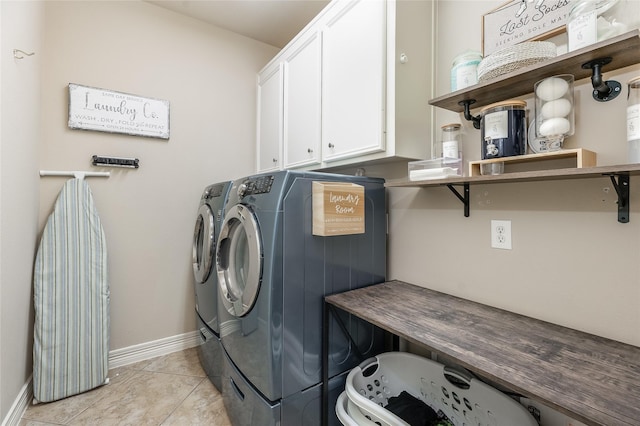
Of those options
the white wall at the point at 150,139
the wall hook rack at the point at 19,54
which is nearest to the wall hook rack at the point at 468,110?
the white wall at the point at 150,139

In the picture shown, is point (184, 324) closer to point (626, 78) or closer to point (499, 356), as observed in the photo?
point (499, 356)

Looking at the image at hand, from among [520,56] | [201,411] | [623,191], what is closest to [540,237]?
[623,191]

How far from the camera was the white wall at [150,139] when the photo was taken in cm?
199

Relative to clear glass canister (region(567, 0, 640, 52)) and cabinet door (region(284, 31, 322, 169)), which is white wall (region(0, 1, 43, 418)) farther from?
clear glass canister (region(567, 0, 640, 52))

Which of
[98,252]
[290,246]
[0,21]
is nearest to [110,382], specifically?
[98,252]

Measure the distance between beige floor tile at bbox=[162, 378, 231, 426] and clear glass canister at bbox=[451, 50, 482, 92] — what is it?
2.13 meters

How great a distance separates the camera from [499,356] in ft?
2.82

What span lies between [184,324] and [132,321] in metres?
0.39

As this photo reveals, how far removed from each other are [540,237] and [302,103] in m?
1.61

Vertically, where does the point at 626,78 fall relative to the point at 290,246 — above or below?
above

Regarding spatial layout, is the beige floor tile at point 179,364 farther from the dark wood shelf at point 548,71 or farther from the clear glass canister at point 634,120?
the clear glass canister at point 634,120

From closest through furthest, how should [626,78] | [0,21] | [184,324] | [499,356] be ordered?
[499,356]
[626,78]
[0,21]
[184,324]

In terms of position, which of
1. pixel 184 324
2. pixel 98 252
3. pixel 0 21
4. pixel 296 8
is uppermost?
pixel 296 8

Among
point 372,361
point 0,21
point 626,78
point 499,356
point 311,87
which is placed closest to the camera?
point 499,356
